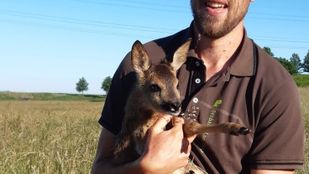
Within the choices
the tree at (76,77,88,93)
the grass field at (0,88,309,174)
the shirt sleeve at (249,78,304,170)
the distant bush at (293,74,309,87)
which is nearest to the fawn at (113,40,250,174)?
the shirt sleeve at (249,78,304,170)

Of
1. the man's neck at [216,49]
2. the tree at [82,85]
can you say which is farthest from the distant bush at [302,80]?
the tree at [82,85]

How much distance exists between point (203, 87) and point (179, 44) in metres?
0.62

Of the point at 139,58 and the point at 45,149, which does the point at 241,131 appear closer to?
the point at 139,58

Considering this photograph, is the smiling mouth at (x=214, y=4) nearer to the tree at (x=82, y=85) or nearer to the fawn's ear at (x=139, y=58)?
the fawn's ear at (x=139, y=58)

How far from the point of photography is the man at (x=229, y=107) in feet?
15.1

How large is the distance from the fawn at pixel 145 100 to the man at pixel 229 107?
12cm

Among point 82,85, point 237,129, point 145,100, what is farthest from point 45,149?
point 82,85

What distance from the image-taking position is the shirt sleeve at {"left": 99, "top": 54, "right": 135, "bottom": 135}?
5.08 meters

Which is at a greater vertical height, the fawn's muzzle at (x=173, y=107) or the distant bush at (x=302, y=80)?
the distant bush at (x=302, y=80)

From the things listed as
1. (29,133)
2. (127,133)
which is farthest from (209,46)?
(29,133)

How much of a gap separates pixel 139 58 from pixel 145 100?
1.21 feet

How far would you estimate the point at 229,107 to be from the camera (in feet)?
15.3

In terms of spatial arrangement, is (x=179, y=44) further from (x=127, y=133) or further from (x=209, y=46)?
(x=127, y=133)

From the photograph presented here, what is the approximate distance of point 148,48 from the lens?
5.16 m
